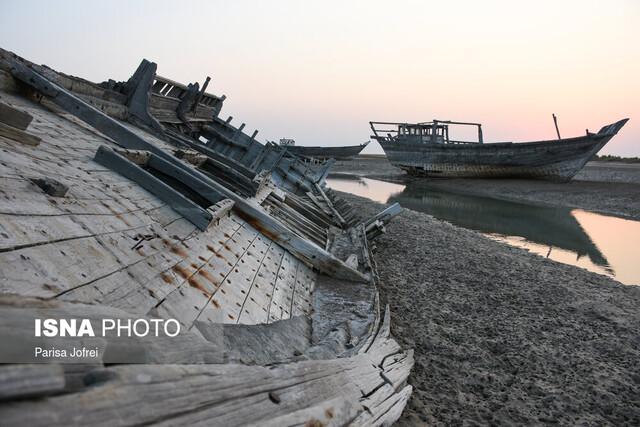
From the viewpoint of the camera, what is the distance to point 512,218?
2195cm

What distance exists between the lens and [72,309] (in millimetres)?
1436

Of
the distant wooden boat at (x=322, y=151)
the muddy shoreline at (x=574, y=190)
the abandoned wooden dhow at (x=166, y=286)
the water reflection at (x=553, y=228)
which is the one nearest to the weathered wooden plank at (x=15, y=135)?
the abandoned wooden dhow at (x=166, y=286)

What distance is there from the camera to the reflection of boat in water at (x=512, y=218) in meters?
16.4

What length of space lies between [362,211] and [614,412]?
49.7ft

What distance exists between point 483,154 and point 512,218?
15905mm

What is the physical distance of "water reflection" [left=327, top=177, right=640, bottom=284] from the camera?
14.0 m

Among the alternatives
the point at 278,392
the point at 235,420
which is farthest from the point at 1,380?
the point at 278,392

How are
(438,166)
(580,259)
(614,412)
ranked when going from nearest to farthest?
(614,412) → (580,259) → (438,166)

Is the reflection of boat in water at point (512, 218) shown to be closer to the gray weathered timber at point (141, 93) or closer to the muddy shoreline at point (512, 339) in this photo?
the muddy shoreline at point (512, 339)

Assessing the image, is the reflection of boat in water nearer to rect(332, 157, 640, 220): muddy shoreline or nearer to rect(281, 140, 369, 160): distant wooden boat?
rect(332, 157, 640, 220): muddy shoreline

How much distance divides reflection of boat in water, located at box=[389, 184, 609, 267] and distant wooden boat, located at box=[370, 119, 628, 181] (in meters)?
6.16

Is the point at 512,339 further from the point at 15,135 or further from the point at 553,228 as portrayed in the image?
the point at 553,228

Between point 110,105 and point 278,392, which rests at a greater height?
point 110,105

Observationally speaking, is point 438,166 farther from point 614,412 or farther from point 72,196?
point 72,196
